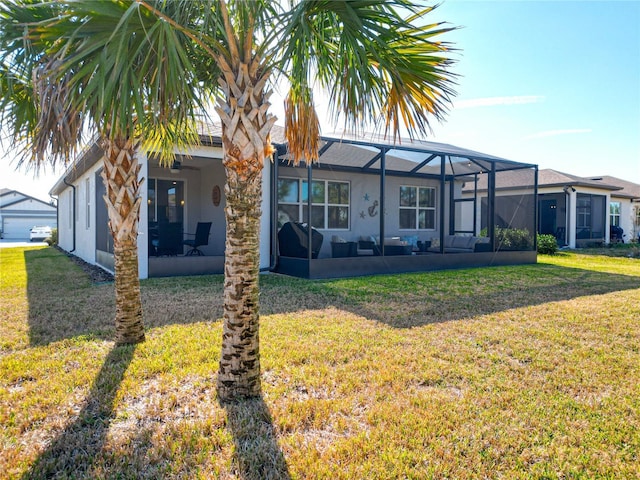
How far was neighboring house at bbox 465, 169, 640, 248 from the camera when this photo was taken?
63.4ft

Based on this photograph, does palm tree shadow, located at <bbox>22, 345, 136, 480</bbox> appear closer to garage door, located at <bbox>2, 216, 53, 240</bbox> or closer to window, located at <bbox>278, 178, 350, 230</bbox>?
window, located at <bbox>278, 178, 350, 230</bbox>

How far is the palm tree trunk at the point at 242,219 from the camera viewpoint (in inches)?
120

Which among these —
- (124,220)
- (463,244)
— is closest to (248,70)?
(124,220)

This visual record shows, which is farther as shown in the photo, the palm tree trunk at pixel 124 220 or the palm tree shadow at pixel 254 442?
the palm tree trunk at pixel 124 220

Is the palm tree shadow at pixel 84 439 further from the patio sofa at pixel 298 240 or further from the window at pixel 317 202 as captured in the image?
the window at pixel 317 202

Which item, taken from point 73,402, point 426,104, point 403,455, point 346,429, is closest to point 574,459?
point 403,455

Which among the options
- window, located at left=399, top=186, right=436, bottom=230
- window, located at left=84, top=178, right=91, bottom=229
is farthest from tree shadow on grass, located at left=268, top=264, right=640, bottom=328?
window, located at left=84, top=178, right=91, bottom=229

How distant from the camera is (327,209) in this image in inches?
511

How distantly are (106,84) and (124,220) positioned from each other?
1.65 meters

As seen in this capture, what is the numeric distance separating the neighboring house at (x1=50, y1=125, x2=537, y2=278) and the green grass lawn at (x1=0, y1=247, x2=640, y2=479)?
367cm

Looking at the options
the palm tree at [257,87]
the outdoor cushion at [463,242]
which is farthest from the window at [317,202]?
the palm tree at [257,87]

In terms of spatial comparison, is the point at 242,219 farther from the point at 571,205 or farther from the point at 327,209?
the point at 571,205

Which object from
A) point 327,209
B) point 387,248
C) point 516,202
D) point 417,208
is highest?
point 516,202

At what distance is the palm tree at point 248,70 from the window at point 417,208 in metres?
11.2
